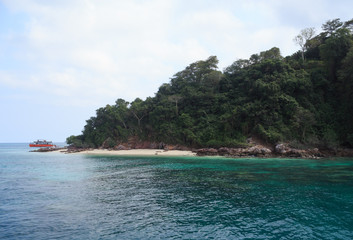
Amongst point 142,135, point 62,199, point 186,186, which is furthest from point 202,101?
point 62,199

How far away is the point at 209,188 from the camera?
17.1 meters

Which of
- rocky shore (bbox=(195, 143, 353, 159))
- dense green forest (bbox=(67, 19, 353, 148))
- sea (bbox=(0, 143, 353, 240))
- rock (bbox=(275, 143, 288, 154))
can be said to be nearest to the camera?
sea (bbox=(0, 143, 353, 240))

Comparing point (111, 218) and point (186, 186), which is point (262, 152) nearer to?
point (186, 186)

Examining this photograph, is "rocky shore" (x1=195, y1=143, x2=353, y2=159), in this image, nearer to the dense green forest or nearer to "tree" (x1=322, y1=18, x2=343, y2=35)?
the dense green forest

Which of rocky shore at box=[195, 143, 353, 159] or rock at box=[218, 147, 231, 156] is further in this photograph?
rock at box=[218, 147, 231, 156]

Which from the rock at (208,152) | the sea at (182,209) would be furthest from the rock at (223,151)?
the sea at (182,209)

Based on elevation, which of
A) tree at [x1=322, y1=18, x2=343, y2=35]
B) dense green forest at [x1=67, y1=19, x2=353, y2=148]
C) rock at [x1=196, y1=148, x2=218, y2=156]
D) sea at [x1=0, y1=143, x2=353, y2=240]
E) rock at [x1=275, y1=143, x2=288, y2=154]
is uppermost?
tree at [x1=322, y1=18, x2=343, y2=35]

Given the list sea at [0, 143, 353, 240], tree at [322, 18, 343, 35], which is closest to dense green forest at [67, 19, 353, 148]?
tree at [322, 18, 343, 35]

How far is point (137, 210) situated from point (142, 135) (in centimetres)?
5588

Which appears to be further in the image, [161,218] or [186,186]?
[186,186]

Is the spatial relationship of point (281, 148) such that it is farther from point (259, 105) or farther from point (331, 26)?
point (331, 26)

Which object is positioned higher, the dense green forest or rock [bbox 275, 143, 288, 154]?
the dense green forest

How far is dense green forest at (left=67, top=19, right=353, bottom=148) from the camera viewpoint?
45.0 meters

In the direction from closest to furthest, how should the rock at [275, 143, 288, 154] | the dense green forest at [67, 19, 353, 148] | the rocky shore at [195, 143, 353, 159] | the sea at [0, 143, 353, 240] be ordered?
the sea at [0, 143, 353, 240] → the rocky shore at [195, 143, 353, 159] → the rock at [275, 143, 288, 154] → the dense green forest at [67, 19, 353, 148]
